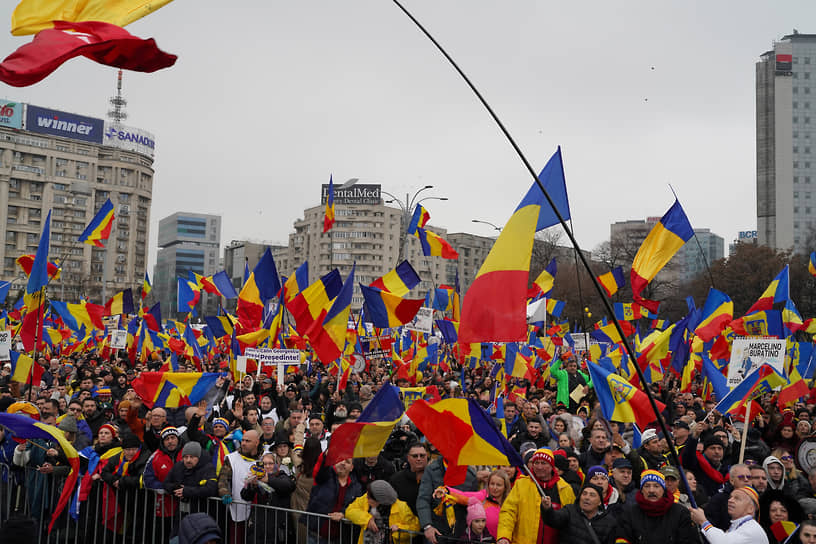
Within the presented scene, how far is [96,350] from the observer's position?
28.0m

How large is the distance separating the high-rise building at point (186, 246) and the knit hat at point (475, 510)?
15794 centimetres

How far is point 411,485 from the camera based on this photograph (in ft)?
22.8

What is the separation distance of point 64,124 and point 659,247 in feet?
316

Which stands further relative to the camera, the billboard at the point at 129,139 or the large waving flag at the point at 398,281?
the billboard at the point at 129,139

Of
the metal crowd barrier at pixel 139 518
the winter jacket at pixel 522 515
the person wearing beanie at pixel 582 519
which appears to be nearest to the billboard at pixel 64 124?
the metal crowd barrier at pixel 139 518

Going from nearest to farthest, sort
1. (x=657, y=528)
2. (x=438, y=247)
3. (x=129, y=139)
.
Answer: (x=657, y=528) < (x=438, y=247) < (x=129, y=139)

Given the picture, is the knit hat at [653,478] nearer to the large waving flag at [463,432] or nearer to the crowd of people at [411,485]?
the crowd of people at [411,485]

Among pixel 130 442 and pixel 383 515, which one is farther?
pixel 130 442

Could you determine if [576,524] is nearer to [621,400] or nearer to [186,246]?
[621,400]

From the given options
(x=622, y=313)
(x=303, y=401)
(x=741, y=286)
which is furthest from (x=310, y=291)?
(x=741, y=286)

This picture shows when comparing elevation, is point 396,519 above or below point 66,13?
below

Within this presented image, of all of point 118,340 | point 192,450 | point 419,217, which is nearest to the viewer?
point 192,450

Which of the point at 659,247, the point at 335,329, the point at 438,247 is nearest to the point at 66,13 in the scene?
the point at 659,247

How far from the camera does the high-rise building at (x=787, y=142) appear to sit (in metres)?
102
